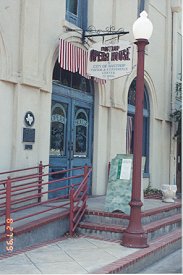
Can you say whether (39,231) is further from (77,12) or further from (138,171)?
(77,12)

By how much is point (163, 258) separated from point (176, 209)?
281cm

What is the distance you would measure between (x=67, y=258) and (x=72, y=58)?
15.6 feet

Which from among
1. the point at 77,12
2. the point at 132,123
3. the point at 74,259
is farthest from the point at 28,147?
the point at 132,123

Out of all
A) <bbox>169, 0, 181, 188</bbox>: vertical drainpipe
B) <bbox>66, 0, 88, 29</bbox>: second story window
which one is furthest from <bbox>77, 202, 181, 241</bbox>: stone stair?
<bbox>169, 0, 181, 188</bbox>: vertical drainpipe

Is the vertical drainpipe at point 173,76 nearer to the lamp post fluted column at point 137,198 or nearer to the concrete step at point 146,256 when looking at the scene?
the concrete step at point 146,256

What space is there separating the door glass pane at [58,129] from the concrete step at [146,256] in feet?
10.6

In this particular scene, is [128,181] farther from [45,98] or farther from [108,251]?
[45,98]

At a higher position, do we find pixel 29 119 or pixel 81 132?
pixel 29 119

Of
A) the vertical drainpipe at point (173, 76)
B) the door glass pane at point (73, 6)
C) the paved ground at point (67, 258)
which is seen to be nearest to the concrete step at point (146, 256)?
the paved ground at point (67, 258)

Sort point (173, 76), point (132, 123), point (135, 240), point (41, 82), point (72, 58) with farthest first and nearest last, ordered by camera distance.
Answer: point (173, 76)
point (132, 123)
point (72, 58)
point (41, 82)
point (135, 240)

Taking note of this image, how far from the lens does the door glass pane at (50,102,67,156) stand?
987 cm

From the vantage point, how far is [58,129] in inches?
395

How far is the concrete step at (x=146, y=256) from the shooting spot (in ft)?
19.7

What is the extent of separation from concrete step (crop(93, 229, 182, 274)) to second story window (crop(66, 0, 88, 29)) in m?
5.52
